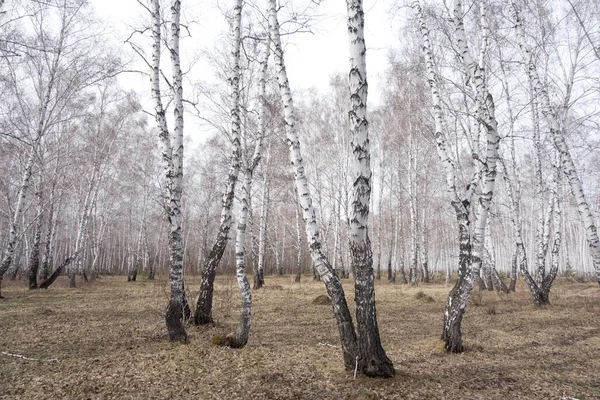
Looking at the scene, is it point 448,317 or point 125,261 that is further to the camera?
point 125,261

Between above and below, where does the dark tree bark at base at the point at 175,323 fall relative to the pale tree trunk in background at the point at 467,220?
below

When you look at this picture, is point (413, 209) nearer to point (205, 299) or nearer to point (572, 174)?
point (572, 174)

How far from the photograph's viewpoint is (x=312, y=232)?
492cm

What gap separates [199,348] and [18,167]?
2138 centimetres

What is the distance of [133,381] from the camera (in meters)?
4.41

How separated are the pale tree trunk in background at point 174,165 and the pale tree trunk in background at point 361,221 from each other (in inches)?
136

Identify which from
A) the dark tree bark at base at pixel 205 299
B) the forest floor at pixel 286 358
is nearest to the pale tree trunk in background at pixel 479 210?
the forest floor at pixel 286 358

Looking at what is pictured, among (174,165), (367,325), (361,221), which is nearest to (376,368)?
(367,325)

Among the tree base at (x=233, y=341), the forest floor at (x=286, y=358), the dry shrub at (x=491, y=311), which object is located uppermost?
the tree base at (x=233, y=341)

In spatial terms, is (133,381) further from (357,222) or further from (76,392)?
(357,222)

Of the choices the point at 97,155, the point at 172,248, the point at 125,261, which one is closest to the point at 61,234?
the point at 125,261

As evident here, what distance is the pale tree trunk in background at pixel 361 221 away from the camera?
4.23 m

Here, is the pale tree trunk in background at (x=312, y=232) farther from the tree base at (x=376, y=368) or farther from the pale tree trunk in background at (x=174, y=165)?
the pale tree trunk in background at (x=174, y=165)

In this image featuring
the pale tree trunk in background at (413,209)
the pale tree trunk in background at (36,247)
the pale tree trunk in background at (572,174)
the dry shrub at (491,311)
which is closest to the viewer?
the pale tree trunk in background at (572,174)
